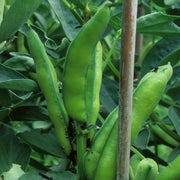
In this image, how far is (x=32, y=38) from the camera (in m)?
0.59

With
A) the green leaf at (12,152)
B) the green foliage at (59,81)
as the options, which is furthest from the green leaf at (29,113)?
the green leaf at (12,152)

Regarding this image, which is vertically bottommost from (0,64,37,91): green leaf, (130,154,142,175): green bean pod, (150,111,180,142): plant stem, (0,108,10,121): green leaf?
(150,111,180,142): plant stem

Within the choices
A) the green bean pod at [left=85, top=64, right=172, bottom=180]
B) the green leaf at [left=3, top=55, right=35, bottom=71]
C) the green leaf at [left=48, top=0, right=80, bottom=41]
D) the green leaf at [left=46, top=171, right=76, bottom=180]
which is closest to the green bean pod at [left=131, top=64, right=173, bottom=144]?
the green bean pod at [left=85, top=64, right=172, bottom=180]

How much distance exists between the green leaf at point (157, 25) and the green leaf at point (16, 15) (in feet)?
0.67

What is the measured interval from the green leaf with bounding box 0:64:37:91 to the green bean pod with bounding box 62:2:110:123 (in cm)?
14

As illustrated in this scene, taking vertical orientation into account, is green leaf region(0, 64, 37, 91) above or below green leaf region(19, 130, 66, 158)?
above

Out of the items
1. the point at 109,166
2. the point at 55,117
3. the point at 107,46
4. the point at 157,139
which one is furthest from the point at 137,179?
the point at 107,46

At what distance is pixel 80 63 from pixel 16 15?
0.57 ft

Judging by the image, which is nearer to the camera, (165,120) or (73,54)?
(73,54)

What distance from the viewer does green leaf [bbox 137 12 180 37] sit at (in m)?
0.64

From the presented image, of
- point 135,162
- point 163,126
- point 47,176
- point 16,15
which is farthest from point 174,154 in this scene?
point 16,15

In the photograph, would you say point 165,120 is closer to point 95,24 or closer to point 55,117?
point 55,117

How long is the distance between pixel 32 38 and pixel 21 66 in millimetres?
190

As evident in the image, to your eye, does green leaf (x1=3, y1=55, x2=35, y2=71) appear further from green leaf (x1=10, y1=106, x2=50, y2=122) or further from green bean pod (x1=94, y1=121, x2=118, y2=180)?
green bean pod (x1=94, y1=121, x2=118, y2=180)
